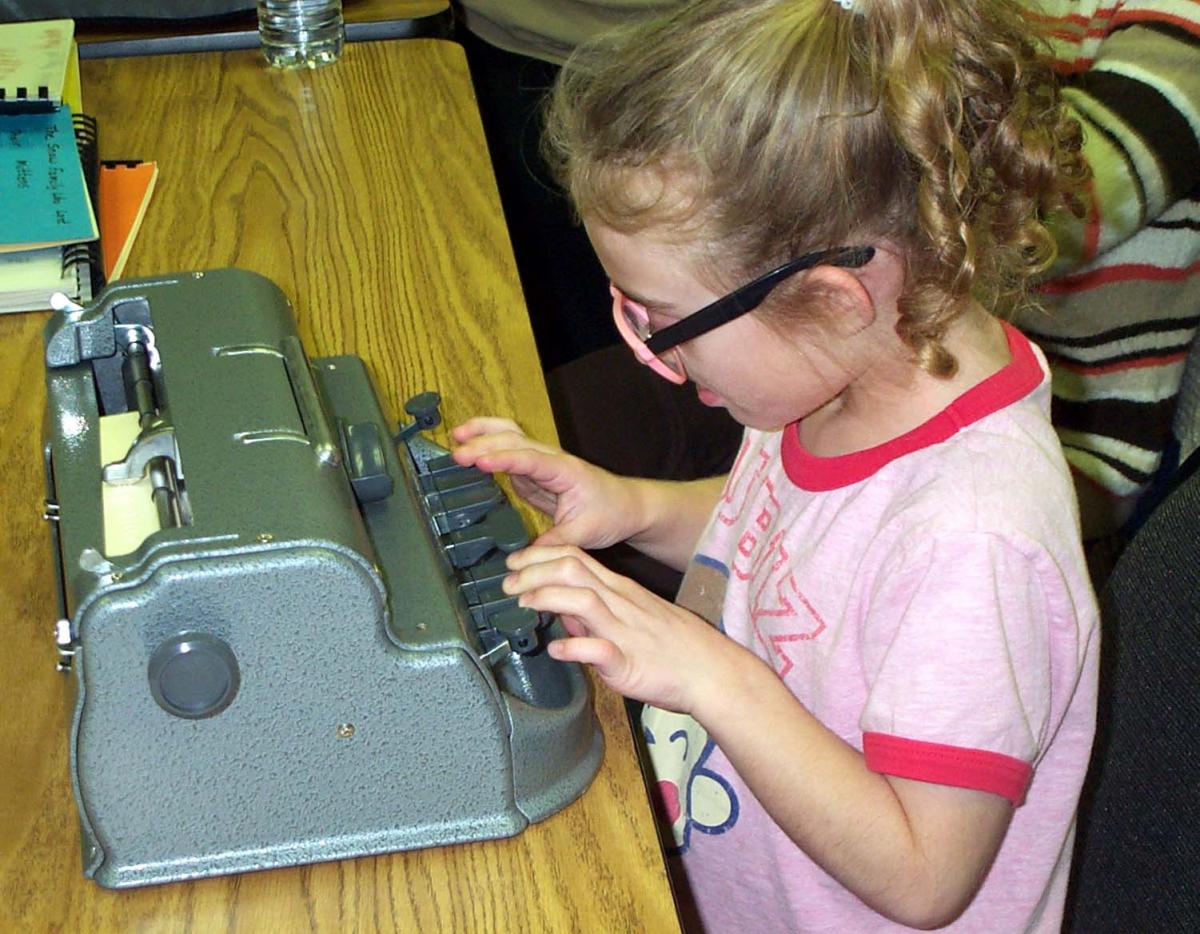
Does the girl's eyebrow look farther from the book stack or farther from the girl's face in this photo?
the book stack

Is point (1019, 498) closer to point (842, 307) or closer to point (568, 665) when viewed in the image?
point (842, 307)

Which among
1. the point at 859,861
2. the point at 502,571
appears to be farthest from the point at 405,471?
the point at 859,861

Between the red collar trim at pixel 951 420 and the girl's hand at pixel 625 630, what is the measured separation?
6.9 inches

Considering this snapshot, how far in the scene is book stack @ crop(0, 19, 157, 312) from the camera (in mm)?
1333

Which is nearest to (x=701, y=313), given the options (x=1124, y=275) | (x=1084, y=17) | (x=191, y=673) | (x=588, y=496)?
(x=588, y=496)

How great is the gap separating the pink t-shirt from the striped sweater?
1.34 feet

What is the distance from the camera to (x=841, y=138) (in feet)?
2.83

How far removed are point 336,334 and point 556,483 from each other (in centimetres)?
30

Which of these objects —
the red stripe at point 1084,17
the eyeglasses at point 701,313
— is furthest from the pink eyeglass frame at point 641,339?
the red stripe at point 1084,17

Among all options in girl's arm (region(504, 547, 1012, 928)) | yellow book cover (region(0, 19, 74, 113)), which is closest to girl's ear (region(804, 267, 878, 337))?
girl's arm (region(504, 547, 1012, 928))

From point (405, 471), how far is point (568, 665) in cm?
18

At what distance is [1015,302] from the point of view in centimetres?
102

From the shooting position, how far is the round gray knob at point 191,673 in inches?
29.1

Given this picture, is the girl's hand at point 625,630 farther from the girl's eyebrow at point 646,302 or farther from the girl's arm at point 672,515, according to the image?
the girl's arm at point 672,515
